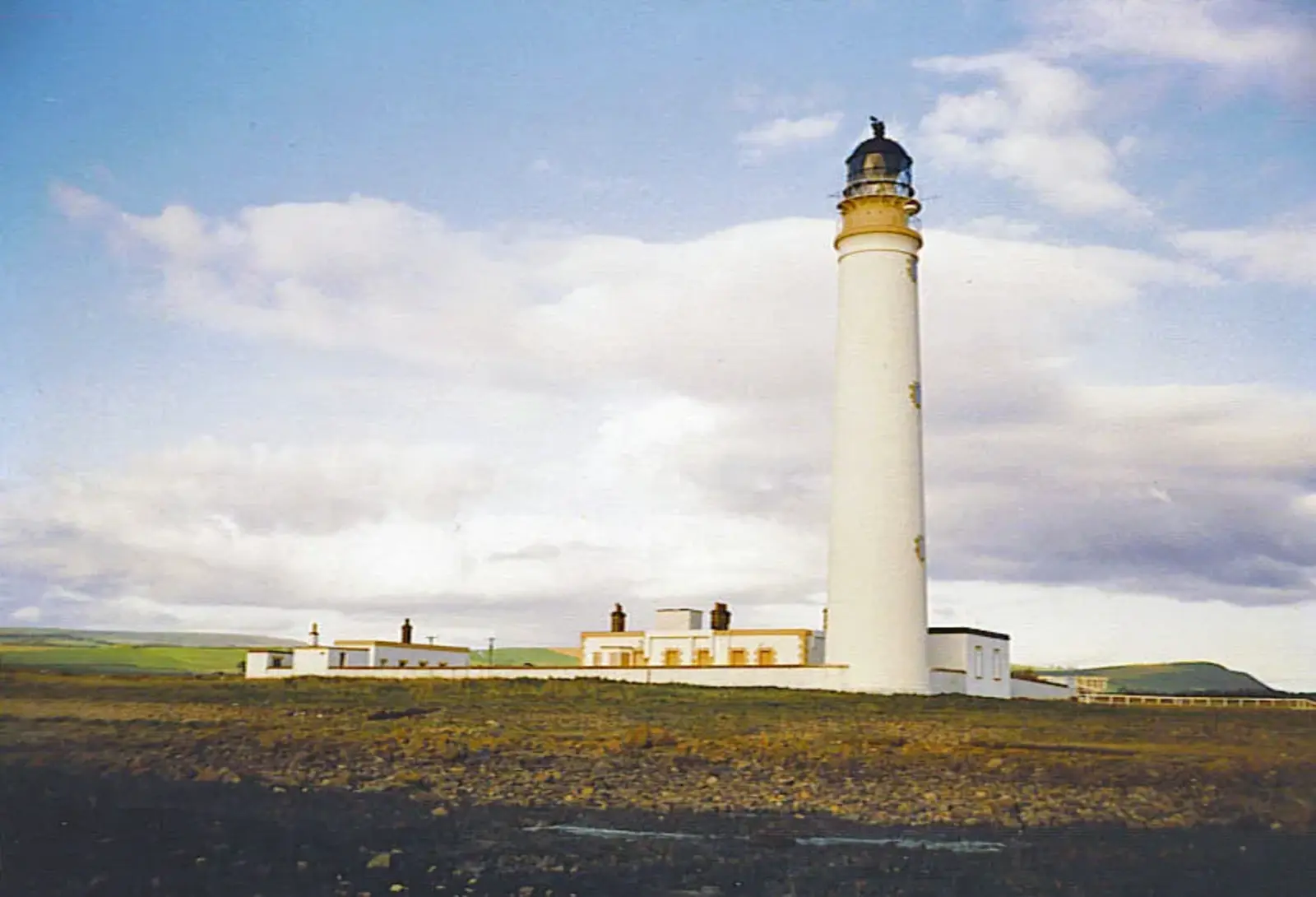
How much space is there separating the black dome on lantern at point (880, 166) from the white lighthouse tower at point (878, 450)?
0.09ft

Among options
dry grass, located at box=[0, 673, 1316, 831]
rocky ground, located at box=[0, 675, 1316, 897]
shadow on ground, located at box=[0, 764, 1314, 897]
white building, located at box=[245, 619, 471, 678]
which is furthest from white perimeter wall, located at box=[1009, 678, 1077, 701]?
shadow on ground, located at box=[0, 764, 1314, 897]

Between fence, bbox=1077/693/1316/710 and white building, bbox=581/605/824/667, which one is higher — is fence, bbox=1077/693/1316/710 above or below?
below

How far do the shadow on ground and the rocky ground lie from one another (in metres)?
0.04

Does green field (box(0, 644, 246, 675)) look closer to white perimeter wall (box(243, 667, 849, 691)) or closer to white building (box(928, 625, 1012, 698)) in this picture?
white perimeter wall (box(243, 667, 849, 691))

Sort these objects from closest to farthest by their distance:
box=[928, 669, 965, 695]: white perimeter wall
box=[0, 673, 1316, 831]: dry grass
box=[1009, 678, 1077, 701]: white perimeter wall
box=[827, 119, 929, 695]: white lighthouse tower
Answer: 1. box=[0, 673, 1316, 831]: dry grass
2. box=[827, 119, 929, 695]: white lighthouse tower
3. box=[928, 669, 965, 695]: white perimeter wall
4. box=[1009, 678, 1077, 701]: white perimeter wall

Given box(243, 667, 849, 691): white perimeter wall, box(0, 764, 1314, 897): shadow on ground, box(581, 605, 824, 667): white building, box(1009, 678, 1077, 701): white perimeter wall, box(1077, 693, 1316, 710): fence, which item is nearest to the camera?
box(0, 764, 1314, 897): shadow on ground

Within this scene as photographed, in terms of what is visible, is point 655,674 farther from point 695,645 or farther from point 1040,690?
point 1040,690

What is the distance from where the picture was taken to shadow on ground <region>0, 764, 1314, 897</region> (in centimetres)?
1215

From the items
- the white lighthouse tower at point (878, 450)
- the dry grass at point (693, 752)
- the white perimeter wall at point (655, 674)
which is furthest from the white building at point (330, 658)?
the white lighthouse tower at point (878, 450)

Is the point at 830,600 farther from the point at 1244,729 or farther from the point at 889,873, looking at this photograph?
the point at 889,873

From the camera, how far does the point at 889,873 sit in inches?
508

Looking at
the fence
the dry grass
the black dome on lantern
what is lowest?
the dry grass

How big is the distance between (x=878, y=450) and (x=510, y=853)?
585 inches

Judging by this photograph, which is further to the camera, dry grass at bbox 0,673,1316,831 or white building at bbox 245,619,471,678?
white building at bbox 245,619,471,678
